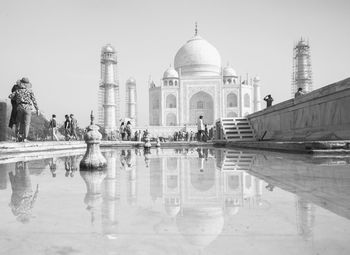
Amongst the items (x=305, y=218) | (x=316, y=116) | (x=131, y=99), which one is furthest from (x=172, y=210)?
(x=131, y=99)

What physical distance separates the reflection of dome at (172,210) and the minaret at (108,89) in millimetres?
31215

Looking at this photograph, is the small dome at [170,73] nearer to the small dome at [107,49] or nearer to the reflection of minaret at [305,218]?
the small dome at [107,49]

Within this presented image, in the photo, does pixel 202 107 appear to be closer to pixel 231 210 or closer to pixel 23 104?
pixel 23 104

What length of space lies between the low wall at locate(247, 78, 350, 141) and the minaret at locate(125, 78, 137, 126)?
33.1 m

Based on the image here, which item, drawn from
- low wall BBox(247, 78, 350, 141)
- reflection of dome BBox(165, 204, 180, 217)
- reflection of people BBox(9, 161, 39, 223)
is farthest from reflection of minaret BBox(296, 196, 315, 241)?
low wall BBox(247, 78, 350, 141)

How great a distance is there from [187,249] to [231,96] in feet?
117

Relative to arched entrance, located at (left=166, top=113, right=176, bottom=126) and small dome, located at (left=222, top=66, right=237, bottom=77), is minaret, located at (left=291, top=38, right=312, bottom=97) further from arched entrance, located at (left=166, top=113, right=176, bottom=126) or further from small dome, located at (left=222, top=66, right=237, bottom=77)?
arched entrance, located at (left=166, top=113, right=176, bottom=126)

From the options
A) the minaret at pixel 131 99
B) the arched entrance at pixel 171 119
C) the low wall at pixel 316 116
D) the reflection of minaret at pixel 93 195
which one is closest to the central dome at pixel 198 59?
the arched entrance at pixel 171 119

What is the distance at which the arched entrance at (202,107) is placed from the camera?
36.1 metres

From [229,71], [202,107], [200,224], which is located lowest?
[200,224]

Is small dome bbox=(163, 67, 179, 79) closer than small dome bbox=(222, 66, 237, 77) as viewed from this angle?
Yes

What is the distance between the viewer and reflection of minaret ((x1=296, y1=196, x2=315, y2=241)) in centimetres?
103

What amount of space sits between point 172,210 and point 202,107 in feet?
117

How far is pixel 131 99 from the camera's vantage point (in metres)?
41.0
